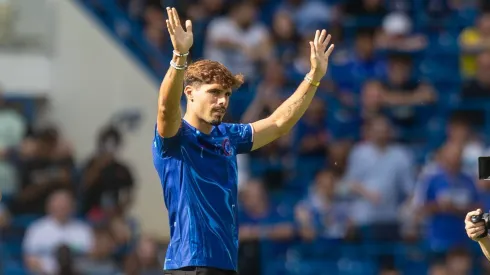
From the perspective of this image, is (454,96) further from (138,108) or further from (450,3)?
(138,108)

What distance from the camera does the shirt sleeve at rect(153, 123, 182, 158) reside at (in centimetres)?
699

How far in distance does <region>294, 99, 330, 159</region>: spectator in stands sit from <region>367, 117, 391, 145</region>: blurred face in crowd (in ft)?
2.94

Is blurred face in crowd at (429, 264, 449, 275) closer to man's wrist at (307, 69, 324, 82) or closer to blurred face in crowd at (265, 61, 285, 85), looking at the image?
blurred face in crowd at (265, 61, 285, 85)

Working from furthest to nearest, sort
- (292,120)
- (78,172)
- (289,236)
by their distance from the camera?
(78,172), (289,236), (292,120)

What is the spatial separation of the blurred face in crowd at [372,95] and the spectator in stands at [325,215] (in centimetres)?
123

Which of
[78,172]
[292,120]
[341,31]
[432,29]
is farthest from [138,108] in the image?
[292,120]

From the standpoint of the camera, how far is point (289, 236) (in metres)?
13.4

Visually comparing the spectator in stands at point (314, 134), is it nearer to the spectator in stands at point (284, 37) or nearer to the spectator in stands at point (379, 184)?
the spectator in stands at point (379, 184)

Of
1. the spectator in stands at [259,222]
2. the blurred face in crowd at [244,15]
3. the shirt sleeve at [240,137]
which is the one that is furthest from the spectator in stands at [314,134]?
the shirt sleeve at [240,137]

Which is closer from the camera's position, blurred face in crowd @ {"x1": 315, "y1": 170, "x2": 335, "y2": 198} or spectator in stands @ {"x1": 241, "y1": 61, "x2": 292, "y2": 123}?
blurred face in crowd @ {"x1": 315, "y1": 170, "x2": 335, "y2": 198}

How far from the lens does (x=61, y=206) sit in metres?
13.3

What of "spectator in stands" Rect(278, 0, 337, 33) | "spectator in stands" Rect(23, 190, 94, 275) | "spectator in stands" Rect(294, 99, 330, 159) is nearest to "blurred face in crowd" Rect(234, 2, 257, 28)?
"spectator in stands" Rect(278, 0, 337, 33)

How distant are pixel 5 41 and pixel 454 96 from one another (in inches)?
214

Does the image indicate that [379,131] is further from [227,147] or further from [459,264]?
[227,147]
